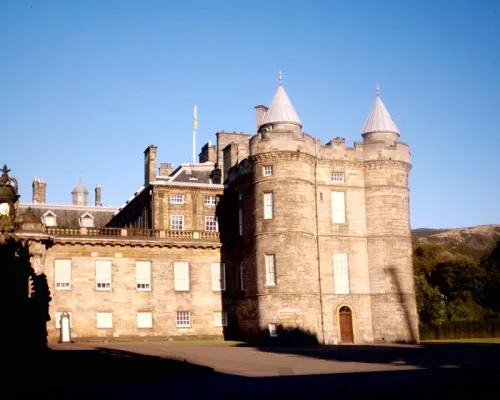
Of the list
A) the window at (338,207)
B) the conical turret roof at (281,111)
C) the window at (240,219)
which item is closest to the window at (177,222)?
the window at (240,219)

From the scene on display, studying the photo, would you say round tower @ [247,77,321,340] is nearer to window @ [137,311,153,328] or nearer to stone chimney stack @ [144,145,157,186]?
window @ [137,311,153,328]

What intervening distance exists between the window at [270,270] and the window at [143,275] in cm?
810

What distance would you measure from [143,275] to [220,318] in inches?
235

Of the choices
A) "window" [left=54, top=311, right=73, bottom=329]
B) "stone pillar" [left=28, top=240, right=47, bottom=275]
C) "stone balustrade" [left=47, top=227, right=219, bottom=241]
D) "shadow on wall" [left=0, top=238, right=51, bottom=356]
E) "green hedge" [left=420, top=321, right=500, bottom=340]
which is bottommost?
"green hedge" [left=420, top=321, right=500, bottom=340]

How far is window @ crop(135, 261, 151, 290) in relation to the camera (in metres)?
44.9

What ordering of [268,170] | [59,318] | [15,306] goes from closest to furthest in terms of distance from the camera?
[15,306]
[59,318]
[268,170]

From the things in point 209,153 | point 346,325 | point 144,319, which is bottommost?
point 346,325

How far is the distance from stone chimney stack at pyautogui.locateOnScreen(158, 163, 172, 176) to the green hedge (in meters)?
23.3

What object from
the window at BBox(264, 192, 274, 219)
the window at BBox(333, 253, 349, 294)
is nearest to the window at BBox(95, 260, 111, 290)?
the window at BBox(264, 192, 274, 219)

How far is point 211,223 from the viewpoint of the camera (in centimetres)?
4928

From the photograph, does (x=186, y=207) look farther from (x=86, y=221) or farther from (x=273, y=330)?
(x=86, y=221)

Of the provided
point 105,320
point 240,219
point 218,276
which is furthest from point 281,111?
A: point 105,320

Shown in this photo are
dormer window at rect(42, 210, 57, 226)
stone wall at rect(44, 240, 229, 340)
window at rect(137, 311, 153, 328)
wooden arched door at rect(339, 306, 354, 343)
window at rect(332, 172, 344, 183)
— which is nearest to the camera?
stone wall at rect(44, 240, 229, 340)

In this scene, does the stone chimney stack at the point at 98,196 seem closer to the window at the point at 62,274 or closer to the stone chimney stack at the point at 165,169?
the stone chimney stack at the point at 165,169
